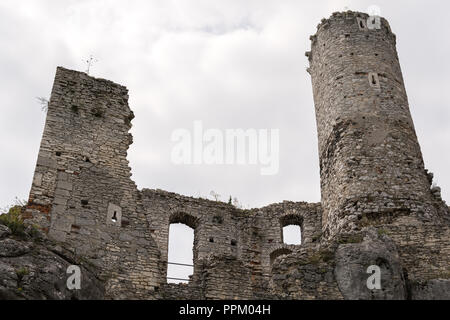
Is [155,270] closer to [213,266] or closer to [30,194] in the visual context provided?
[213,266]

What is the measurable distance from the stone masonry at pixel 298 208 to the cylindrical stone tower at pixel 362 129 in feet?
0.14

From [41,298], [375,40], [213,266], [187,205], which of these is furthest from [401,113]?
[41,298]

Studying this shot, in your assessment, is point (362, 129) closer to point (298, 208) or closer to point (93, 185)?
point (298, 208)

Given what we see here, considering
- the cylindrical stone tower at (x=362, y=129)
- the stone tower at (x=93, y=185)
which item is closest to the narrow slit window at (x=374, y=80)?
the cylindrical stone tower at (x=362, y=129)

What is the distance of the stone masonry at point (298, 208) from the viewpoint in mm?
12656

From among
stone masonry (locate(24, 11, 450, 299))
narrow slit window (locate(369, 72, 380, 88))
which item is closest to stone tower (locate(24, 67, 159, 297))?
stone masonry (locate(24, 11, 450, 299))

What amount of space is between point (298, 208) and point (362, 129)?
14.8ft

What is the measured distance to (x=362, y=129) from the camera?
729 inches

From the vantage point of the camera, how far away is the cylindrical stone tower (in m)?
17.0

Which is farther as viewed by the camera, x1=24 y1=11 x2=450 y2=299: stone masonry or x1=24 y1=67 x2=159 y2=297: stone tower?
x1=24 y1=11 x2=450 y2=299: stone masonry

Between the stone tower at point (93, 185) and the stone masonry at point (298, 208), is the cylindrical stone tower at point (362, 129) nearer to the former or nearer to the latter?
the stone masonry at point (298, 208)

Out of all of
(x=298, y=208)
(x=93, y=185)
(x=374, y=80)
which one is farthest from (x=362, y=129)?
(x=93, y=185)

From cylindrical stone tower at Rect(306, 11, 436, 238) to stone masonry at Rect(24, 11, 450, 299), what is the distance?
42mm

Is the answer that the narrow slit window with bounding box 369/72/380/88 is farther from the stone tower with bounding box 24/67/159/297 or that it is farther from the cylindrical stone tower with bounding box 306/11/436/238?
the stone tower with bounding box 24/67/159/297
